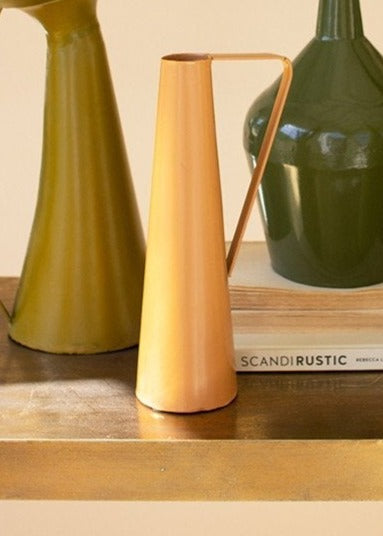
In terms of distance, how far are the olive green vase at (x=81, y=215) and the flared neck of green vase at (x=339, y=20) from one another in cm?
14

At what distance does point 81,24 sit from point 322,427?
29 centimetres

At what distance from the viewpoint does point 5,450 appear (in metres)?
0.64

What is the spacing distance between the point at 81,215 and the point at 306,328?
0.16m

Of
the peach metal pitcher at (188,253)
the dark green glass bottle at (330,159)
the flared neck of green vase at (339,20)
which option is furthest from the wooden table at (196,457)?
the flared neck of green vase at (339,20)

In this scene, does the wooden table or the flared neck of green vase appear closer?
the wooden table

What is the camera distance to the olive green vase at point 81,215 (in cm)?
72

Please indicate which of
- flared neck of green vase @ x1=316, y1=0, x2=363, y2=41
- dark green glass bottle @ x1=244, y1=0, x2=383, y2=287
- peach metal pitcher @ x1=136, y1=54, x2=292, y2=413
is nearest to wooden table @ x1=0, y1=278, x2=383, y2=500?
peach metal pitcher @ x1=136, y1=54, x2=292, y2=413

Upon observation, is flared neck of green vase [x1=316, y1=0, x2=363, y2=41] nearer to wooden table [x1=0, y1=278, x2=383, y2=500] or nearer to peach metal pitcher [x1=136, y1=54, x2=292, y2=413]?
peach metal pitcher [x1=136, y1=54, x2=292, y2=413]

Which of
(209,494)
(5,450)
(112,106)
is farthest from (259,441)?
(112,106)

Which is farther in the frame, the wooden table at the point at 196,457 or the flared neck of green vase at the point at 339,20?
the flared neck of green vase at the point at 339,20

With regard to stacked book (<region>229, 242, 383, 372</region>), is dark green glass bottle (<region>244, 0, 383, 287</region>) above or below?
above

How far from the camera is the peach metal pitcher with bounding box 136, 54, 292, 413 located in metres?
0.63

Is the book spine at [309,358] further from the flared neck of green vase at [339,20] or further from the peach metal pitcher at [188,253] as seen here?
the flared neck of green vase at [339,20]

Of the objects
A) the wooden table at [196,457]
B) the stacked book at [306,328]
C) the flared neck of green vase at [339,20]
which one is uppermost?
the flared neck of green vase at [339,20]
